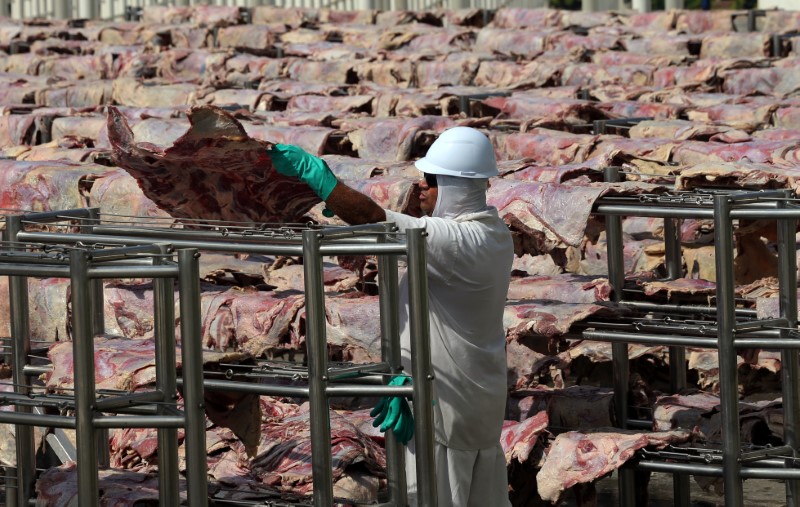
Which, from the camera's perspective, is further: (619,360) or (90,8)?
(90,8)

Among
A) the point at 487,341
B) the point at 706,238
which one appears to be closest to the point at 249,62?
the point at 706,238

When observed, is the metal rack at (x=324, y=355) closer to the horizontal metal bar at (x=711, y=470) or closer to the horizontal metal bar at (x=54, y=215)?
the horizontal metal bar at (x=54, y=215)

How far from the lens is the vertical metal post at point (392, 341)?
205 inches

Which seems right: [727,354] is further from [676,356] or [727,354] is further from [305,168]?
[305,168]

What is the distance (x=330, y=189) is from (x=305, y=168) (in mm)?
143

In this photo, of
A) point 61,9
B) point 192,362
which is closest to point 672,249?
point 192,362

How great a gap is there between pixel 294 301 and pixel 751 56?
1027 cm

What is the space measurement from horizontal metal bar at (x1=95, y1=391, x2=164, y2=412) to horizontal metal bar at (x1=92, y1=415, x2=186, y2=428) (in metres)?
0.04

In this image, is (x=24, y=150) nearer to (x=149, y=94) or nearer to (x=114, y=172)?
(x=114, y=172)

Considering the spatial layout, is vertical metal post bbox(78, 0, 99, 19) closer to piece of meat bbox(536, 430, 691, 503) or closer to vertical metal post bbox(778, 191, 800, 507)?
piece of meat bbox(536, 430, 691, 503)

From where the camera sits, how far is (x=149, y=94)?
14.8m

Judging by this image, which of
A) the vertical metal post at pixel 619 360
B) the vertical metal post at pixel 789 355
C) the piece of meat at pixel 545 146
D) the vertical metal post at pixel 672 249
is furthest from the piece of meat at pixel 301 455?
the piece of meat at pixel 545 146

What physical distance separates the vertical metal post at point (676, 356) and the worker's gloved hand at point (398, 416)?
1.68m

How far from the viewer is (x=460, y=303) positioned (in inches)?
214
